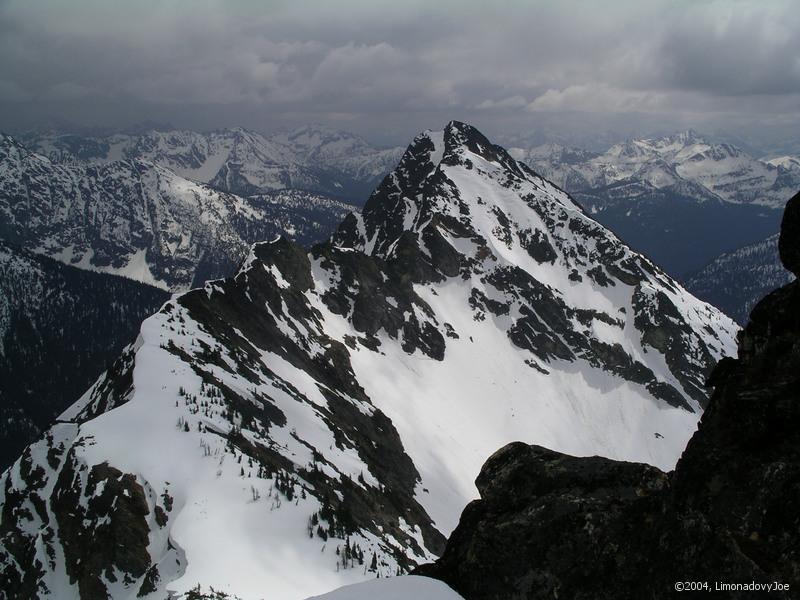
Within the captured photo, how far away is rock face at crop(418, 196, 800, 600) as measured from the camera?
11.6m

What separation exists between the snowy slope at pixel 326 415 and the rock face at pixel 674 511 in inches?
1024

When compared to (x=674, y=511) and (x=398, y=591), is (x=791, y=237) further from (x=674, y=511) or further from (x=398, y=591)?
(x=398, y=591)

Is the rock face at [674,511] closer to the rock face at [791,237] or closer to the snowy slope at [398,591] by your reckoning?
the rock face at [791,237]

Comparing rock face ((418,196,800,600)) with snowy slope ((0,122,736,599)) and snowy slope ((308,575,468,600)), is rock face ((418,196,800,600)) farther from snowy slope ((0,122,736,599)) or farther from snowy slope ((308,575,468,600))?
snowy slope ((0,122,736,599))

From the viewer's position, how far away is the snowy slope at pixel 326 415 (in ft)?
135

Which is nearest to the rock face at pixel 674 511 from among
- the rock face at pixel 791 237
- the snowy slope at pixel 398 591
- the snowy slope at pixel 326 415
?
the rock face at pixel 791 237

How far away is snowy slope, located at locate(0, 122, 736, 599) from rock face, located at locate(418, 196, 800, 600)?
26.0 meters

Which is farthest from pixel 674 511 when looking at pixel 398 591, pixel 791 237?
pixel 791 237

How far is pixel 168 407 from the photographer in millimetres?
53969

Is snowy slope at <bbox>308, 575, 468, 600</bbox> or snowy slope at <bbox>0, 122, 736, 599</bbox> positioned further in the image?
snowy slope at <bbox>0, 122, 736, 599</bbox>

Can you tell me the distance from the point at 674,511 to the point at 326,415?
7848cm

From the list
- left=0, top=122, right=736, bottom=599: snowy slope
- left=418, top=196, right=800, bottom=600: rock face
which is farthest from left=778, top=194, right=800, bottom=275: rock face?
left=0, top=122, right=736, bottom=599: snowy slope

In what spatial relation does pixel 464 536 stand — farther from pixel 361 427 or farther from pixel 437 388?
pixel 437 388

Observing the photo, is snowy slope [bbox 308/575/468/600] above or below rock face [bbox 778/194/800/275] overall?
below
